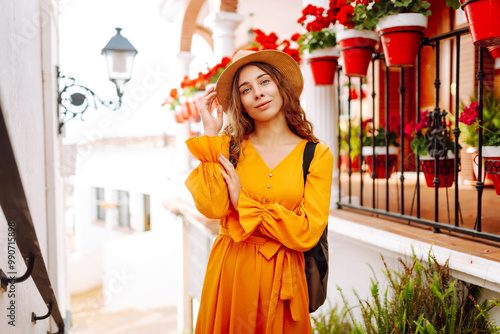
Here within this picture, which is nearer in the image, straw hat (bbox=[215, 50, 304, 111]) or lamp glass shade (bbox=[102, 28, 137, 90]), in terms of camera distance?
straw hat (bbox=[215, 50, 304, 111])

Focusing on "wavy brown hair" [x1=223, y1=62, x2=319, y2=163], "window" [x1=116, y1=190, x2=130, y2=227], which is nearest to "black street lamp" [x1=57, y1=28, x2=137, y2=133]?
"wavy brown hair" [x1=223, y1=62, x2=319, y2=163]

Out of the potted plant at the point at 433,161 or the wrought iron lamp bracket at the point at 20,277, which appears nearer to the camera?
the wrought iron lamp bracket at the point at 20,277

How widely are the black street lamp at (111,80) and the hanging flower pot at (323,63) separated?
157cm

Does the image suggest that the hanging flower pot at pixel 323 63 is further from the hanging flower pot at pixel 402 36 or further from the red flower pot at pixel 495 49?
the red flower pot at pixel 495 49

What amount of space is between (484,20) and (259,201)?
3.71 ft

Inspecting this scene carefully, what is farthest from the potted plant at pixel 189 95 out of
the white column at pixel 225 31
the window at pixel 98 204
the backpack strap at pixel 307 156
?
the window at pixel 98 204

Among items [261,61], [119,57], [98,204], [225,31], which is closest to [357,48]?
[261,61]

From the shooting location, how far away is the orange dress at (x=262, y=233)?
4.82 feet

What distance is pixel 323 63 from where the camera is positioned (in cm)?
306

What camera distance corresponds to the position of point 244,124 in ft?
5.52

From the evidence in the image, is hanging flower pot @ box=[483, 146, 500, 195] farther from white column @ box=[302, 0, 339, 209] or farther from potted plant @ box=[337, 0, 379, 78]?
white column @ box=[302, 0, 339, 209]

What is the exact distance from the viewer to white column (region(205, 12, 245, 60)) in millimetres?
5308

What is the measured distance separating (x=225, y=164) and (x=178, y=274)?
27.0 feet

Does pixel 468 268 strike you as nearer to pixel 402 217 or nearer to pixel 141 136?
pixel 402 217
